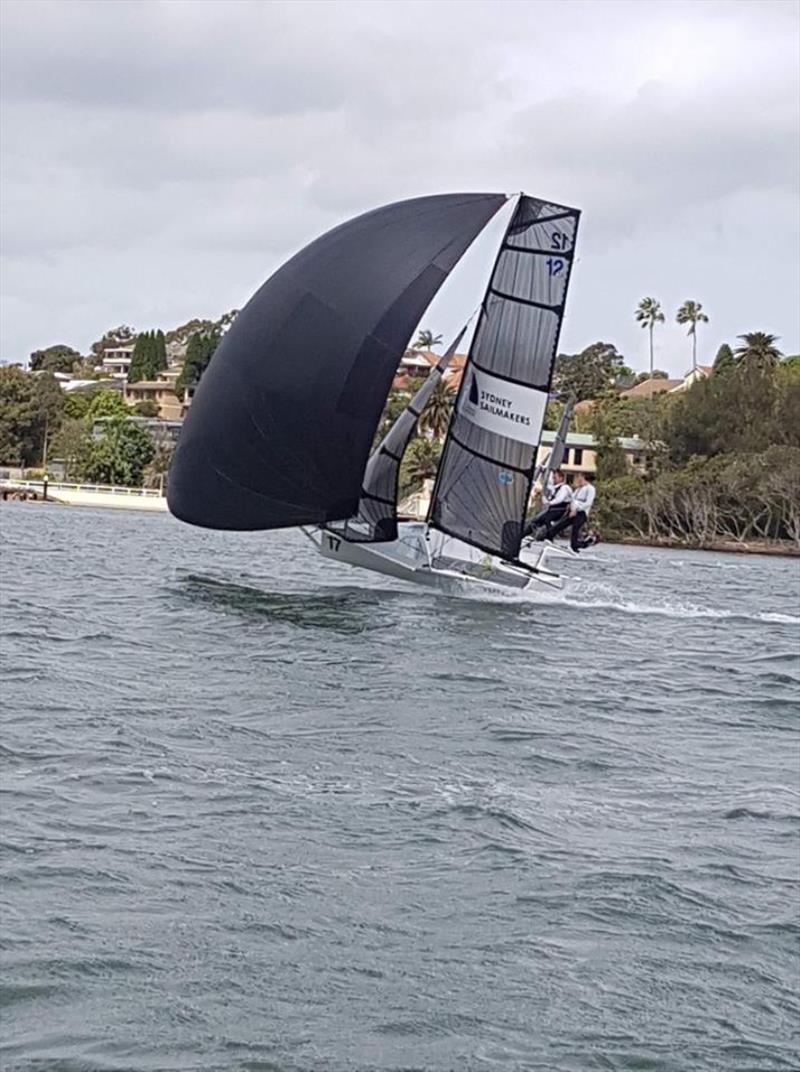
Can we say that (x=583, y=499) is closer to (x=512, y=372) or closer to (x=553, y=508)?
(x=553, y=508)

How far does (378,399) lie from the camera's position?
24359 mm

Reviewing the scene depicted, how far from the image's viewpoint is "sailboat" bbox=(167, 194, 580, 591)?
23.9m

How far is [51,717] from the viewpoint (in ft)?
40.2

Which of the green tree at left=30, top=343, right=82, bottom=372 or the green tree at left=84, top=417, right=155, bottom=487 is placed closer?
the green tree at left=84, top=417, right=155, bottom=487

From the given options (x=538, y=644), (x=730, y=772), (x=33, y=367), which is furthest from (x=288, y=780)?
(x=33, y=367)

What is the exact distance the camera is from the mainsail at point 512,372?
82.7ft

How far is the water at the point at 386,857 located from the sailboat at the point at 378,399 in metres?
6.04

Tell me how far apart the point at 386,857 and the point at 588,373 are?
107 meters

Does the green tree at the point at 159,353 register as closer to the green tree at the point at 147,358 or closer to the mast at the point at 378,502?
the green tree at the point at 147,358

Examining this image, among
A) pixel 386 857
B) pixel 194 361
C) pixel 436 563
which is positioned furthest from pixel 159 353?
pixel 386 857

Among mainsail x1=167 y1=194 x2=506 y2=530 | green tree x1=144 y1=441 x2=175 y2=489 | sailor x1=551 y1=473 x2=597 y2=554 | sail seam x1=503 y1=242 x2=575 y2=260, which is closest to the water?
mainsail x1=167 y1=194 x2=506 y2=530

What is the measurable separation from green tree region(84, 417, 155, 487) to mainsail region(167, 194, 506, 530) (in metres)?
61.0

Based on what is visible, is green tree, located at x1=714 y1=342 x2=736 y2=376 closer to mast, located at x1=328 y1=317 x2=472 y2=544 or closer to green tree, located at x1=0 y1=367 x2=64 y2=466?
green tree, located at x1=0 y1=367 x2=64 y2=466

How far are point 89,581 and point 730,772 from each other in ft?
48.5
